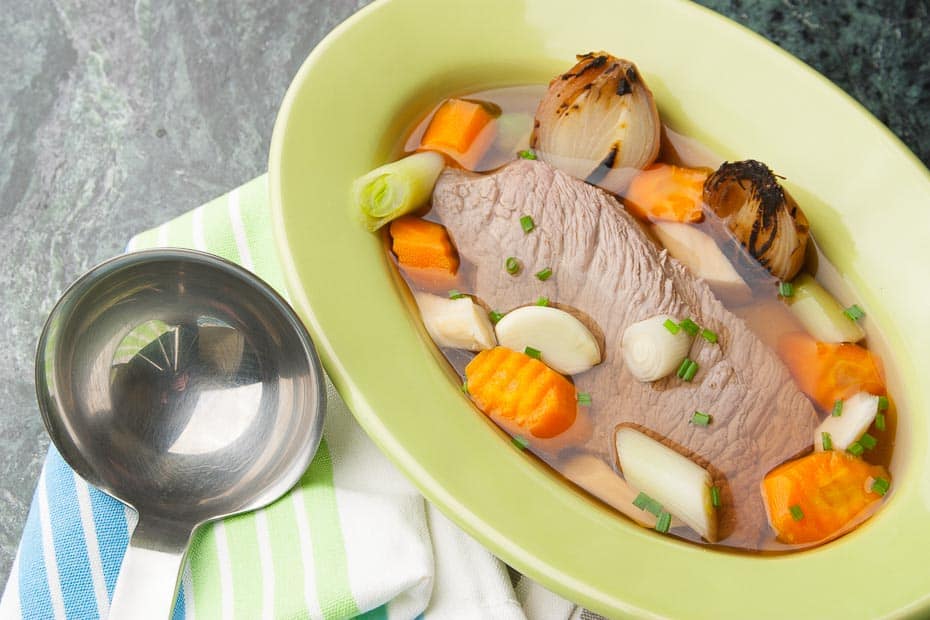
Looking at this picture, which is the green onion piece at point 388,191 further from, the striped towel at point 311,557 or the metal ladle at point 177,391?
the striped towel at point 311,557

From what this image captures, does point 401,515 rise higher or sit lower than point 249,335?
lower

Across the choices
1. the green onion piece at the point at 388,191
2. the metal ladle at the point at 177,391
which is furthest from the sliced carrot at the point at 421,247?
the metal ladle at the point at 177,391

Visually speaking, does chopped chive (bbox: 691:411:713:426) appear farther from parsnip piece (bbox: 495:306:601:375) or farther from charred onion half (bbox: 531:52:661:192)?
charred onion half (bbox: 531:52:661:192)

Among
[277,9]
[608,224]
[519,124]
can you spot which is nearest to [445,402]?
[608,224]

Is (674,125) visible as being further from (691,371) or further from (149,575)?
(149,575)

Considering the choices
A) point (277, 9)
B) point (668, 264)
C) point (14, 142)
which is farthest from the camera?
point (277, 9)

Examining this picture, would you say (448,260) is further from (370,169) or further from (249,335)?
(249,335)

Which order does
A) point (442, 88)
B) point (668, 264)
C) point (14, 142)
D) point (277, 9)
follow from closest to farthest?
1. point (668, 264)
2. point (442, 88)
3. point (14, 142)
4. point (277, 9)
